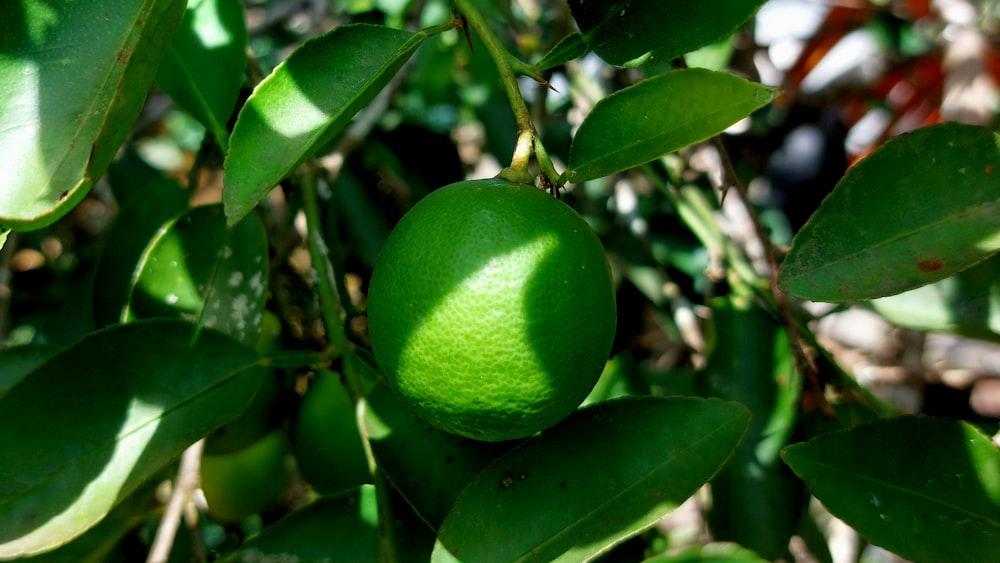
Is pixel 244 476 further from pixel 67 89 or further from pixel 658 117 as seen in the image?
pixel 658 117

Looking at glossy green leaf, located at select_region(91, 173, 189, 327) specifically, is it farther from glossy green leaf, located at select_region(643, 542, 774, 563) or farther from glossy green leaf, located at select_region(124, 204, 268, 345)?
glossy green leaf, located at select_region(643, 542, 774, 563)

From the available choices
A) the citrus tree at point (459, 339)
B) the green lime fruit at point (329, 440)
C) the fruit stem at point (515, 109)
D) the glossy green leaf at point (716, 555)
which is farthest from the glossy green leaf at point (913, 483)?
the green lime fruit at point (329, 440)

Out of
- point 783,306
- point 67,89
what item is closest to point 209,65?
point 67,89

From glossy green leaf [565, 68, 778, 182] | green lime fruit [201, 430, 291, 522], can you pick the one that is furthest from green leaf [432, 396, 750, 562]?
green lime fruit [201, 430, 291, 522]

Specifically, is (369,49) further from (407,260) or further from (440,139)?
(440,139)

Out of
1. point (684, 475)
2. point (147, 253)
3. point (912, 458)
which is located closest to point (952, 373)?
point (912, 458)
